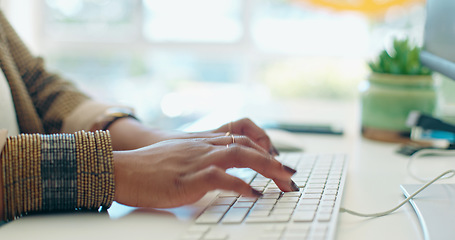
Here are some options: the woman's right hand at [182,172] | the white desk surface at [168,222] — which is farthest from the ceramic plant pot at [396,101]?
the woman's right hand at [182,172]

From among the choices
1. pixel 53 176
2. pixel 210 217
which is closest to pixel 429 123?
pixel 210 217

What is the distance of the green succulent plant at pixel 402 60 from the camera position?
110 centimetres

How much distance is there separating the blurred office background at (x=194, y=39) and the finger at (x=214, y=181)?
259 cm

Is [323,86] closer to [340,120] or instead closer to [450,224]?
[340,120]

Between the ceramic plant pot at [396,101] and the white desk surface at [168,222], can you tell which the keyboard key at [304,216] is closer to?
the white desk surface at [168,222]

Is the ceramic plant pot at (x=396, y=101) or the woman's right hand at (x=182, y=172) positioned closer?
the woman's right hand at (x=182, y=172)

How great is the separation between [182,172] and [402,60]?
73cm

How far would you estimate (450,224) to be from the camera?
518 mm

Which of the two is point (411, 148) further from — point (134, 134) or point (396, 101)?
point (134, 134)

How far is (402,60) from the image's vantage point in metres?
1.10

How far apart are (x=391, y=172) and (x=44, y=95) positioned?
26.8 inches

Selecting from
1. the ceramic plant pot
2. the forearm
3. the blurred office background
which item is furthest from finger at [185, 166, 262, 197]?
the blurred office background

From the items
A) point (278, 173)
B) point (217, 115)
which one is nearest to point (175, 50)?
point (217, 115)

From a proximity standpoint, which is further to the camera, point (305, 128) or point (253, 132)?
point (305, 128)
